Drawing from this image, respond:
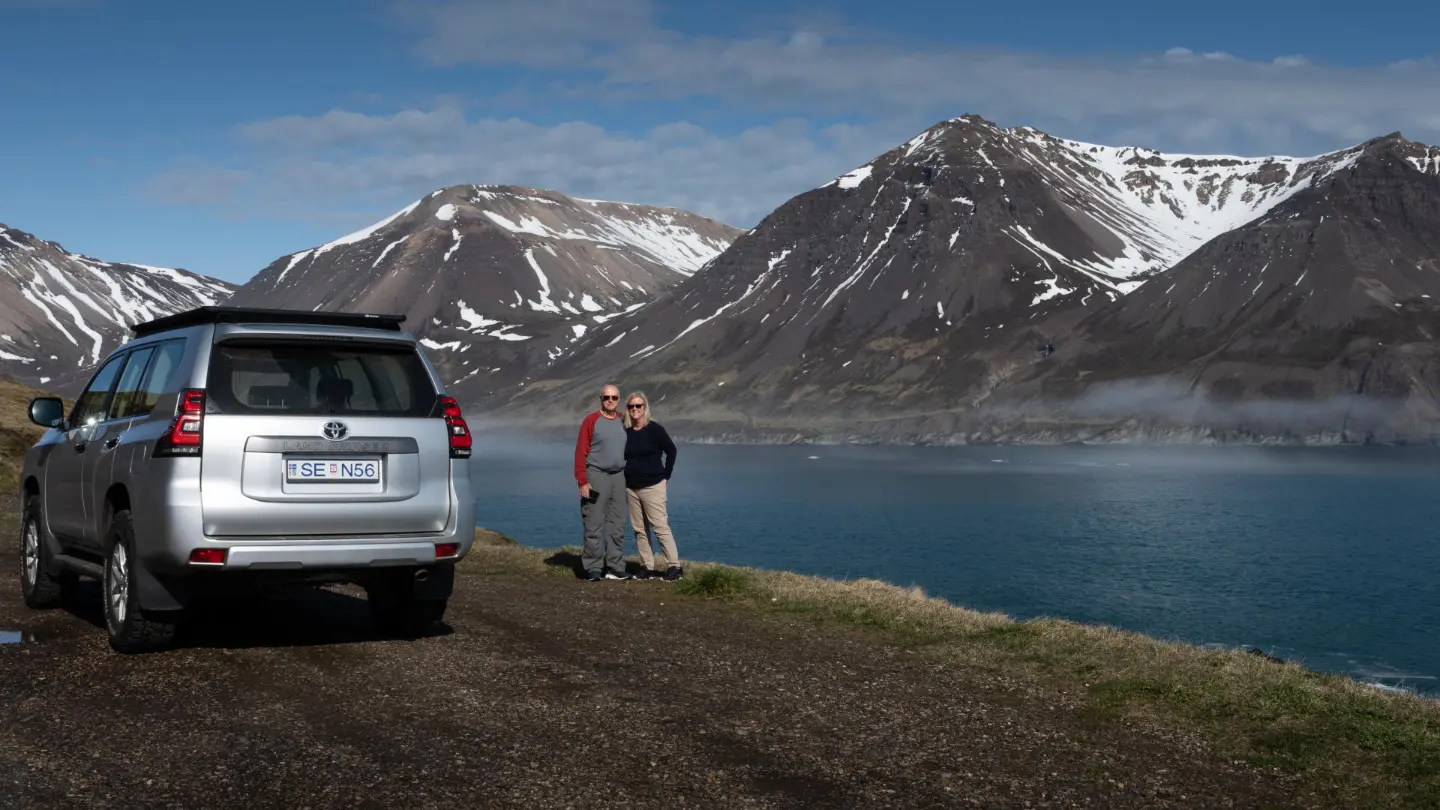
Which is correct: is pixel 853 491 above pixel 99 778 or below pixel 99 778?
below

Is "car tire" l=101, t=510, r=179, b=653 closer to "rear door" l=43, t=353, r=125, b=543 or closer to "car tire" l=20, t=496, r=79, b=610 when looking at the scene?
"rear door" l=43, t=353, r=125, b=543

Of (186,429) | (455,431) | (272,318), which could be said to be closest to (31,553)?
(272,318)

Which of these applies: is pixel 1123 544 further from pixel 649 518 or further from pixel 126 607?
pixel 126 607

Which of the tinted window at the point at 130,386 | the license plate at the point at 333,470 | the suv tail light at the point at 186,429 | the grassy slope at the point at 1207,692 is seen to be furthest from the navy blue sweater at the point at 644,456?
the suv tail light at the point at 186,429

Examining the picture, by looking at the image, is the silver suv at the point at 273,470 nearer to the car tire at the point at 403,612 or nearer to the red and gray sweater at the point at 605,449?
the car tire at the point at 403,612

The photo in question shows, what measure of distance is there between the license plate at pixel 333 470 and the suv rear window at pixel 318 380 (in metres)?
0.41

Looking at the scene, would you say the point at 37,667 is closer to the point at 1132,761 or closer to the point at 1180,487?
the point at 1132,761

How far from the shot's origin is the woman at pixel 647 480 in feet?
61.9

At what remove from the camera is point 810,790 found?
7.72 meters

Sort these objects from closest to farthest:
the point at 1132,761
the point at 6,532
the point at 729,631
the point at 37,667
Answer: the point at 1132,761, the point at 37,667, the point at 729,631, the point at 6,532

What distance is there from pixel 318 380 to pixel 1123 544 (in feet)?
289

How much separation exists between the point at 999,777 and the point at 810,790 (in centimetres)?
125

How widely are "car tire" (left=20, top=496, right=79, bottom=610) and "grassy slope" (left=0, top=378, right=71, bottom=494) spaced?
2052 centimetres

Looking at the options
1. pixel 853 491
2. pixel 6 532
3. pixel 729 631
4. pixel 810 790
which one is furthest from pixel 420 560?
pixel 853 491
